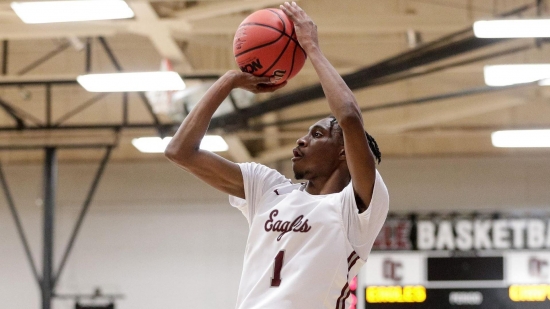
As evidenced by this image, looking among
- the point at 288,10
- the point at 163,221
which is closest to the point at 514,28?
the point at 288,10

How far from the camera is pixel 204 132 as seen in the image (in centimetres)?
379

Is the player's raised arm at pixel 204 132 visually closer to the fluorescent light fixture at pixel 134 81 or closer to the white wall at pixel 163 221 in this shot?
the fluorescent light fixture at pixel 134 81

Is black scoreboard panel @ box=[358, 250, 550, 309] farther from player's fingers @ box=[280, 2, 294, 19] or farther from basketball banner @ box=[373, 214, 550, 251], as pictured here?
player's fingers @ box=[280, 2, 294, 19]

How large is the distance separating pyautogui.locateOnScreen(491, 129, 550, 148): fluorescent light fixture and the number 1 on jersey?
10.3 metres

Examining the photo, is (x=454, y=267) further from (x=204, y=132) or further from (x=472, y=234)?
(x=204, y=132)

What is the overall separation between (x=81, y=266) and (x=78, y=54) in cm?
407

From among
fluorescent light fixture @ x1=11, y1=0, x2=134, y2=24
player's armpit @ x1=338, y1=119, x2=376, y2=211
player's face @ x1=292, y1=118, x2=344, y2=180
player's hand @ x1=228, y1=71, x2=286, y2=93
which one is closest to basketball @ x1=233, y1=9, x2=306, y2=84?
player's hand @ x1=228, y1=71, x2=286, y2=93

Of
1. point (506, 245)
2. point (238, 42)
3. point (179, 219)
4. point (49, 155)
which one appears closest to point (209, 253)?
point (179, 219)

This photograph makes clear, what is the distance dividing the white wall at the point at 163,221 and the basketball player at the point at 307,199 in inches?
472

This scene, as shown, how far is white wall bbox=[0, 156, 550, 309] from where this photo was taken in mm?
15648

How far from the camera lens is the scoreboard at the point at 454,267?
12.5m

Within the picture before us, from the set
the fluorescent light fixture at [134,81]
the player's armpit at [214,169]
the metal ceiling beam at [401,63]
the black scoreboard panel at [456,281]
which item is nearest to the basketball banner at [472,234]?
the black scoreboard panel at [456,281]

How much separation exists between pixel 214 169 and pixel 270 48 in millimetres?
585

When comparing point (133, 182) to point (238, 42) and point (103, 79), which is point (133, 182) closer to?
point (103, 79)
